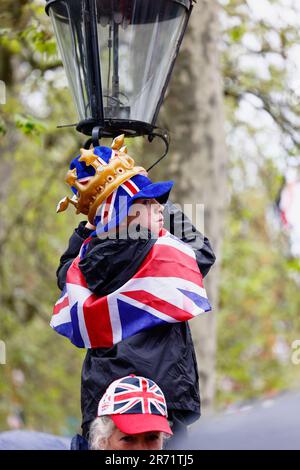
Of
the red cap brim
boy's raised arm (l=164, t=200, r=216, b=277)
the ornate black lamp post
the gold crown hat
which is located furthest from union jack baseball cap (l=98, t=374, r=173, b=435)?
the ornate black lamp post

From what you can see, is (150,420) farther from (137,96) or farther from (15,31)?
(15,31)

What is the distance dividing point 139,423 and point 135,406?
0.20 ft

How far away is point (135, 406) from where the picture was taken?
11.4 ft

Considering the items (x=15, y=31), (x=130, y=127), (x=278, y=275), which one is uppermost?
(x=15, y=31)

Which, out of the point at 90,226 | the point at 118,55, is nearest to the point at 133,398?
the point at 90,226

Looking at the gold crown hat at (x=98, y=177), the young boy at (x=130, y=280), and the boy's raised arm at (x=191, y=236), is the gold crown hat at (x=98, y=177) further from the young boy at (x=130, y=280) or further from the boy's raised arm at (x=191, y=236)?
the boy's raised arm at (x=191, y=236)

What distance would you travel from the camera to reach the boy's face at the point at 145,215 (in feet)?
12.5

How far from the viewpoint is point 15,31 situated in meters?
7.21

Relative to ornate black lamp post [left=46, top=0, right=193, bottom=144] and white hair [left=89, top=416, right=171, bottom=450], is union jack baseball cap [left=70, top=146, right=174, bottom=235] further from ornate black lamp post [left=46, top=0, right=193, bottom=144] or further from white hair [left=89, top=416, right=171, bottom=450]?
white hair [left=89, top=416, right=171, bottom=450]

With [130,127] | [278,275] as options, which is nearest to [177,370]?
[130,127]

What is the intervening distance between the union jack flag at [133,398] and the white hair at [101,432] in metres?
0.03

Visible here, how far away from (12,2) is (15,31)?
2.67 feet

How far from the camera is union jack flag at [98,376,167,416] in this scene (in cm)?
349

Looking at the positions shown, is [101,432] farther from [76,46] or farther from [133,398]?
[76,46]
